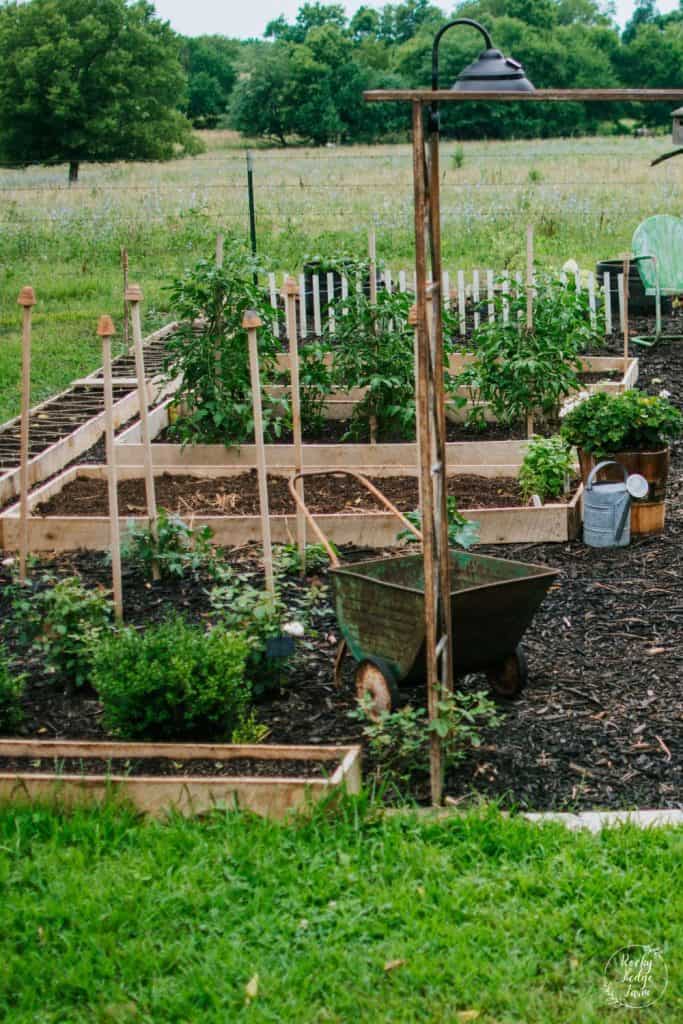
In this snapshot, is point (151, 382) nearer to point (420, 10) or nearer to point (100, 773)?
point (100, 773)

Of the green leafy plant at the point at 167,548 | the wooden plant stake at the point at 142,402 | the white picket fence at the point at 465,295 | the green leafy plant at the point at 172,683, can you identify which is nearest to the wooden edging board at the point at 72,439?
the green leafy plant at the point at 167,548

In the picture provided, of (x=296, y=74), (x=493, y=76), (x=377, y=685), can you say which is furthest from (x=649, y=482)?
(x=296, y=74)

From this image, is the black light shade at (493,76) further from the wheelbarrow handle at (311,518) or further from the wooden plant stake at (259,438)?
the wheelbarrow handle at (311,518)

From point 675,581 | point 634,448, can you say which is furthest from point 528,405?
point 675,581

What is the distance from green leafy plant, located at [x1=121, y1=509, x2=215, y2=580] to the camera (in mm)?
5590

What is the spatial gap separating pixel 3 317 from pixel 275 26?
43.0m

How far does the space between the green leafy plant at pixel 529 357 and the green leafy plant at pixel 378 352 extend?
1.25 feet

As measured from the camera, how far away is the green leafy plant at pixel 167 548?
5.59 meters

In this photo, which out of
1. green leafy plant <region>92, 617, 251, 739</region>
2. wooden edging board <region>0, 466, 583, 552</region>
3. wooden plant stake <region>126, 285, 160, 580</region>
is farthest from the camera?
wooden edging board <region>0, 466, 583, 552</region>

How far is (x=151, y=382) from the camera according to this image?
27.9 ft

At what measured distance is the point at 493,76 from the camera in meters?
3.72

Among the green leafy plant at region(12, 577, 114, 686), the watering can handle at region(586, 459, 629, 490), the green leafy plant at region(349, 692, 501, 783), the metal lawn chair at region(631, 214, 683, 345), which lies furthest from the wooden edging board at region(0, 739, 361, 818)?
the metal lawn chair at region(631, 214, 683, 345)

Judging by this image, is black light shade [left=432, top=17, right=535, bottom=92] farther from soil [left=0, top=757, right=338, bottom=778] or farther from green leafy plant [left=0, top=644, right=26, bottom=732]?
green leafy plant [left=0, top=644, right=26, bottom=732]

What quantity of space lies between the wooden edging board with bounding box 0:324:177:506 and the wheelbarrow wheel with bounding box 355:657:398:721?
3.45 meters
